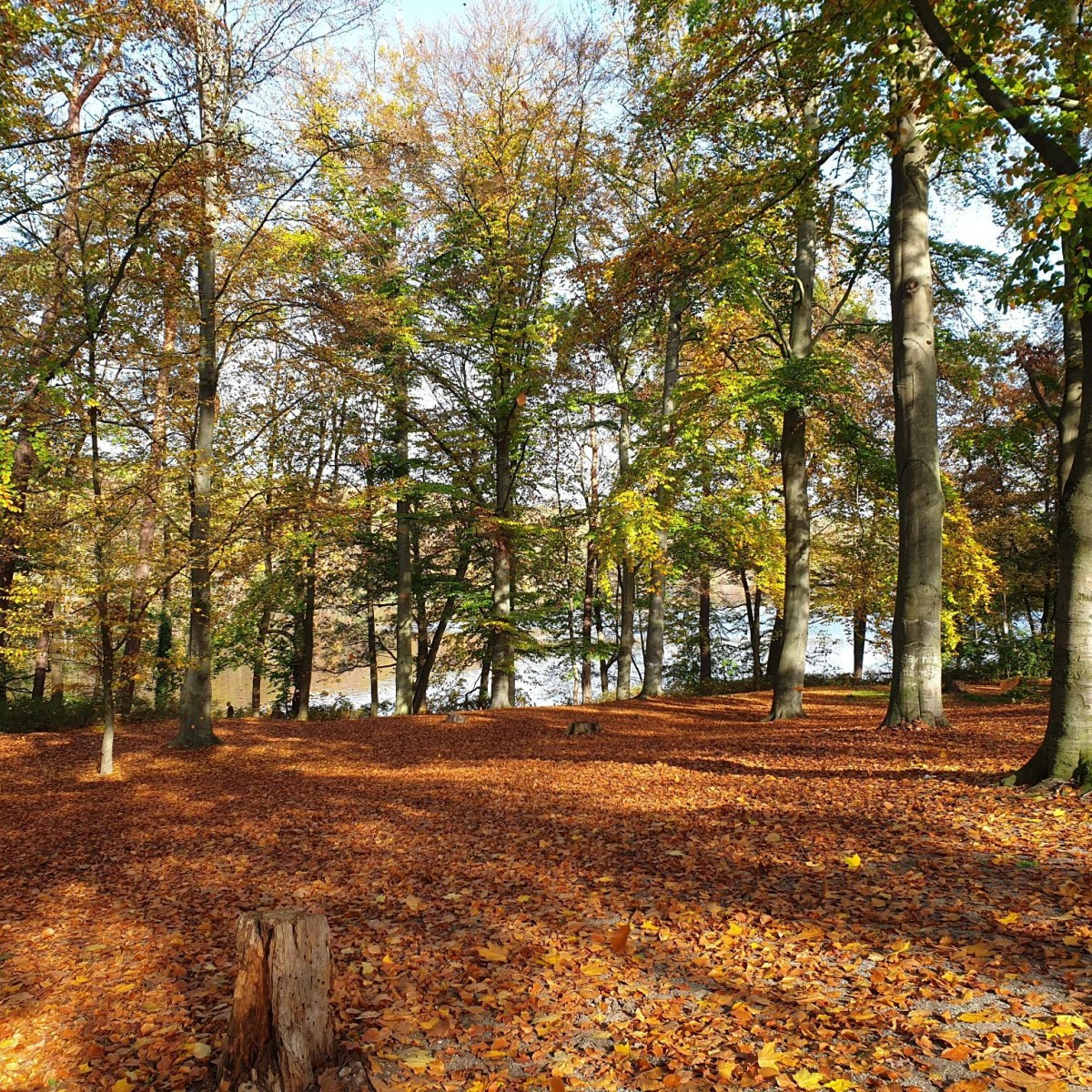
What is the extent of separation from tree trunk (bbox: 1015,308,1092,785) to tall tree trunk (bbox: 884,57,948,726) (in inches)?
107

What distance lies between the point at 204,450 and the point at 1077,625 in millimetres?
11470

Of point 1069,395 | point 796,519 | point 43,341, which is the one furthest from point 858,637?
point 43,341

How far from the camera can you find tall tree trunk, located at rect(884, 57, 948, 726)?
8164 millimetres

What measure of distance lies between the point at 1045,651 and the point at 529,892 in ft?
48.2

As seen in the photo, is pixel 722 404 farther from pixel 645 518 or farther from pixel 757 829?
pixel 757 829

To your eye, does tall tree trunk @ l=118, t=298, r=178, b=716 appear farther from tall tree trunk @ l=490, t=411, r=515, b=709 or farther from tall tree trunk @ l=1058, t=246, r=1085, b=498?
tall tree trunk @ l=1058, t=246, r=1085, b=498

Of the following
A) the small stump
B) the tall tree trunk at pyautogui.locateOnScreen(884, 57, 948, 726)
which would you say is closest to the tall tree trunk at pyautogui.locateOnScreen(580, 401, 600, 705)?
the small stump

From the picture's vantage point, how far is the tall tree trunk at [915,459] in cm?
816

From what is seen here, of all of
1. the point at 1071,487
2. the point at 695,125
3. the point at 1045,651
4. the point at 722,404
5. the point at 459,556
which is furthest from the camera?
Answer: the point at 459,556

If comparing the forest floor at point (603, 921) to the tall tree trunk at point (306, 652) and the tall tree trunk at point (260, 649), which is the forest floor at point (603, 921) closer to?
the tall tree trunk at point (306, 652)

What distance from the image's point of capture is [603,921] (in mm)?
4289

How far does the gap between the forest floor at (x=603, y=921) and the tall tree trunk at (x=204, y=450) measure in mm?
2836

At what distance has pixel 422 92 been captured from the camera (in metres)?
17.5

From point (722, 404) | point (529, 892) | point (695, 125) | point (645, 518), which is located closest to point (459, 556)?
point (645, 518)
